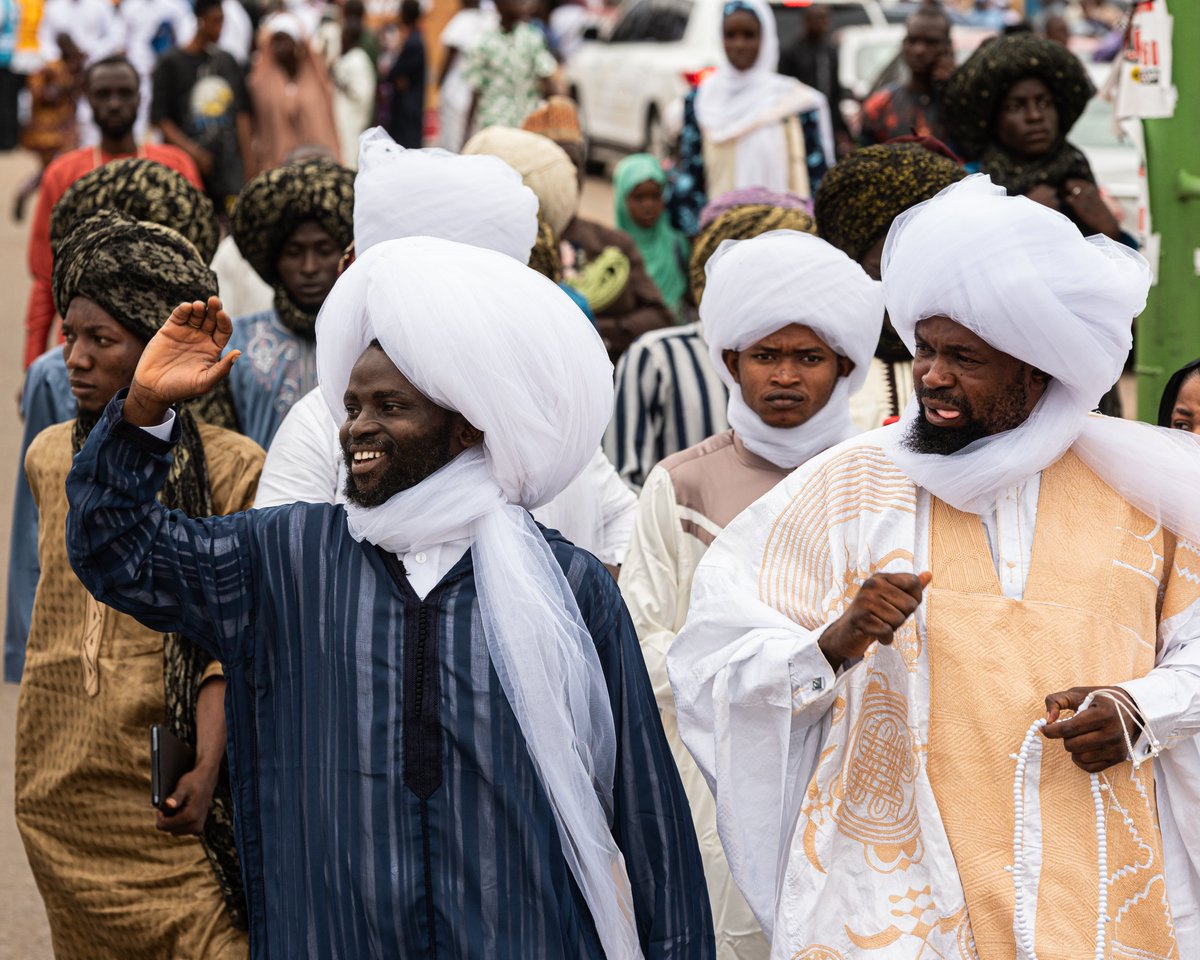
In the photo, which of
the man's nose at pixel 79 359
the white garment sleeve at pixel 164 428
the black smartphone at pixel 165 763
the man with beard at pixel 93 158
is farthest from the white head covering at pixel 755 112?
the white garment sleeve at pixel 164 428

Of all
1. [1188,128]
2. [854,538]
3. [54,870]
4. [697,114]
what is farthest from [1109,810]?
[697,114]

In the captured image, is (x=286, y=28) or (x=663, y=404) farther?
(x=286, y=28)

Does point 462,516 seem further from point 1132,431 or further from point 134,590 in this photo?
point 1132,431

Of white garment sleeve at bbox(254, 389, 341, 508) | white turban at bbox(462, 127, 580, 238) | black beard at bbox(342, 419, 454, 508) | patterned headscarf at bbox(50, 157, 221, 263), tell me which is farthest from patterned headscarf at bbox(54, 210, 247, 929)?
white turban at bbox(462, 127, 580, 238)

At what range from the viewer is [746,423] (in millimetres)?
4785

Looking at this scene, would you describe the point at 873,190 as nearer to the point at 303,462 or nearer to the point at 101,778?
the point at 303,462

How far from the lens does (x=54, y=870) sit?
452 cm

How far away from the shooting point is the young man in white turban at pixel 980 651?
336 cm

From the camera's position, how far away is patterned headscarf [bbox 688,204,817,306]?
20.5 feet

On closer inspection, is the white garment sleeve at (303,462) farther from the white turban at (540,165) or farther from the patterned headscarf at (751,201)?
the patterned headscarf at (751,201)

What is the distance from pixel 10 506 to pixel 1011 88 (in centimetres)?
573

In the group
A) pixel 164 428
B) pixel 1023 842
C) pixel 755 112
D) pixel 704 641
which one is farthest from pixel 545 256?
pixel 755 112

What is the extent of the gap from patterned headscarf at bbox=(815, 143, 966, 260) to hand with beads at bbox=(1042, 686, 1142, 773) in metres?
2.60

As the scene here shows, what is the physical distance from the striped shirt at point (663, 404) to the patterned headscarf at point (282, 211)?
0.90 meters
